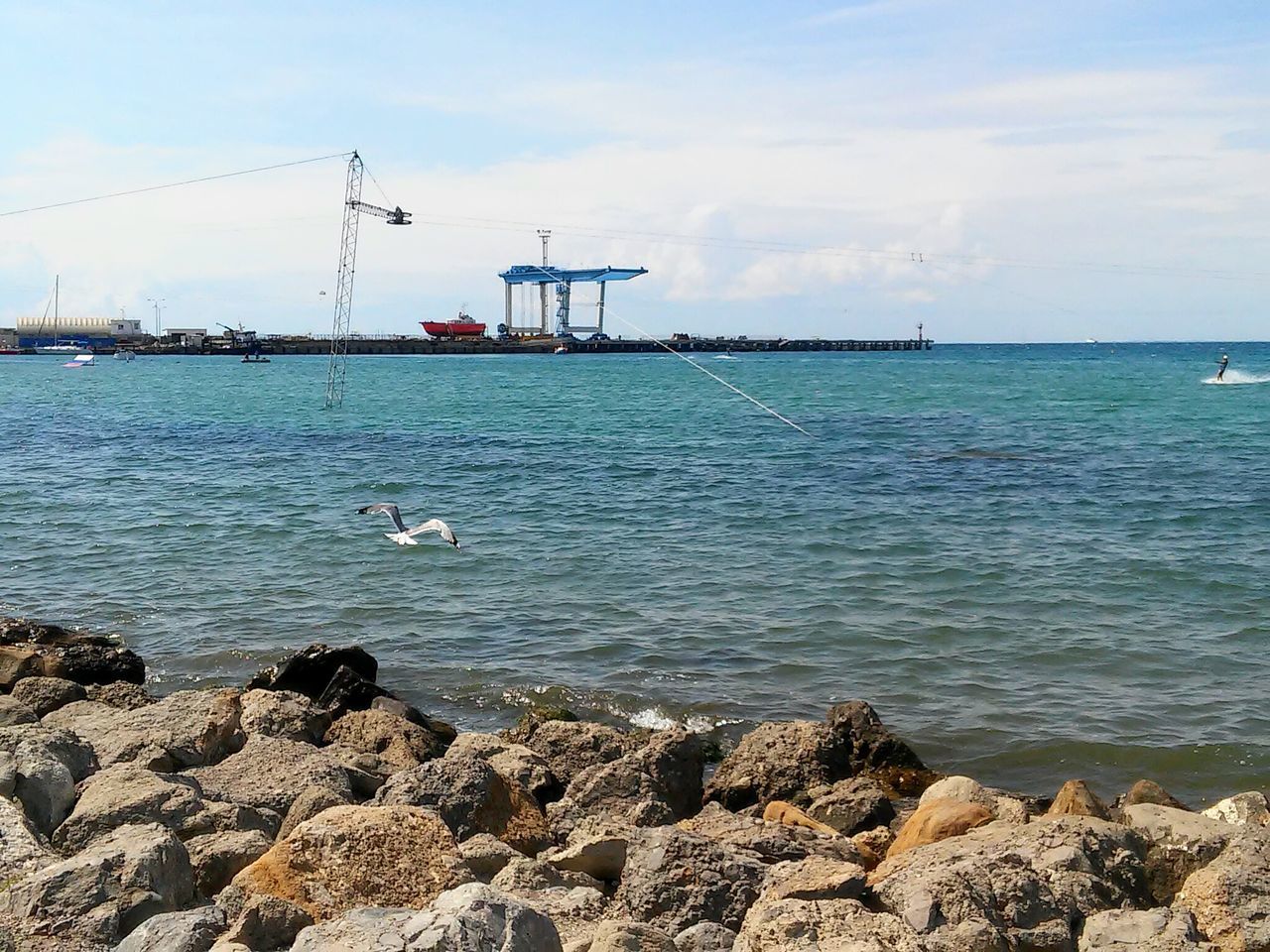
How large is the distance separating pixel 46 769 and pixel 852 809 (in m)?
4.71

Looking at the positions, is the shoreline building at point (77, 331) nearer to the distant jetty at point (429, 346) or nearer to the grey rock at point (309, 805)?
the distant jetty at point (429, 346)

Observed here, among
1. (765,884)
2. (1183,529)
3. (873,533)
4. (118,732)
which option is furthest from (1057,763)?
(1183,529)

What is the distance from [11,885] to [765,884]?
3.29 meters

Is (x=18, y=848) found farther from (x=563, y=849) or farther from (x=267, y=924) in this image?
(x=563, y=849)

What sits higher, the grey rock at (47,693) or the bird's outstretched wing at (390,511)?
the bird's outstretched wing at (390,511)

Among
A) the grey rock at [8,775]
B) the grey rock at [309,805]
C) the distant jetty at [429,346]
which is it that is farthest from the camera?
the distant jetty at [429,346]

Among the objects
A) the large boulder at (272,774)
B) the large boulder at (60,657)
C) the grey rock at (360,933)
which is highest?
the grey rock at (360,933)

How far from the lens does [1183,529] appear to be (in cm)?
1870

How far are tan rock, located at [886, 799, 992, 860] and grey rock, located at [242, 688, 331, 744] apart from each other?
13.9 ft

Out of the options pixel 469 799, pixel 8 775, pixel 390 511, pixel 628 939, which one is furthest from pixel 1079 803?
pixel 390 511

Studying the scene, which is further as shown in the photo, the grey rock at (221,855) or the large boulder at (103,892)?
the grey rock at (221,855)

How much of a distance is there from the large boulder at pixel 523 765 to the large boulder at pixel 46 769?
2.14m

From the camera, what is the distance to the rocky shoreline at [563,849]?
4918 millimetres

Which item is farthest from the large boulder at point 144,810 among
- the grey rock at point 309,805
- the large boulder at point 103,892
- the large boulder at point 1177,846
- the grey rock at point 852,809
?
the large boulder at point 1177,846
